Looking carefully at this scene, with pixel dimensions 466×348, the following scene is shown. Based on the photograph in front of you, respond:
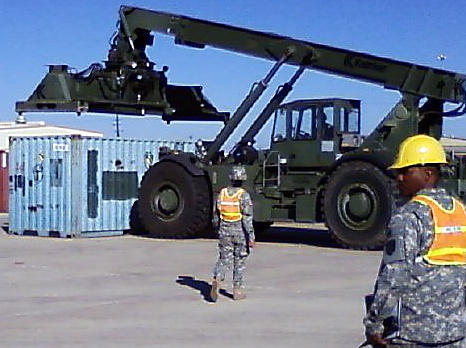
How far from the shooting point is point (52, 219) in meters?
23.4

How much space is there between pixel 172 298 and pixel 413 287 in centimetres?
A: 829

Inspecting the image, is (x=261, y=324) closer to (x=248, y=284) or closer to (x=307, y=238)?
(x=248, y=284)

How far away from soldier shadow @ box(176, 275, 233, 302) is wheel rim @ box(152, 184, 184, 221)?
6.94 metres

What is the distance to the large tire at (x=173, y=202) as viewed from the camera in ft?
71.3

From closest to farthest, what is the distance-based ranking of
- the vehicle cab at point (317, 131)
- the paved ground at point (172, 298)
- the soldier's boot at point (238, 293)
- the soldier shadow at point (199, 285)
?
the paved ground at point (172, 298)
the soldier's boot at point (238, 293)
the soldier shadow at point (199, 285)
the vehicle cab at point (317, 131)

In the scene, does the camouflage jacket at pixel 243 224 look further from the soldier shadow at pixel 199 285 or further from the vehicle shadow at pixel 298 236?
the vehicle shadow at pixel 298 236

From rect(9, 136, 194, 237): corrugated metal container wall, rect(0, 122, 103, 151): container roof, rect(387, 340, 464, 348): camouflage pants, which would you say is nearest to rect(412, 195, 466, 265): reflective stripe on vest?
rect(387, 340, 464, 348): camouflage pants

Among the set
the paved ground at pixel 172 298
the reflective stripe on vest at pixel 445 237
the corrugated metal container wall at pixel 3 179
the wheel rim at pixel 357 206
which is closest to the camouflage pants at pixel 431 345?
the reflective stripe on vest at pixel 445 237

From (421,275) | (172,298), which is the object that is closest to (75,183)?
(172,298)

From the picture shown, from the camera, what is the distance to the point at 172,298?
12.8 m

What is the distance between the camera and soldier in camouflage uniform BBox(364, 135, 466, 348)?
4777 millimetres

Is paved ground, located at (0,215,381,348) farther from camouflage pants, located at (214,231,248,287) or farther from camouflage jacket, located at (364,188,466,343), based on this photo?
camouflage jacket, located at (364,188,466,343)

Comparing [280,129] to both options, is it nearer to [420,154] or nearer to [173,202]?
[173,202]

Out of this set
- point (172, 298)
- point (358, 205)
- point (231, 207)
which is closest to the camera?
point (231, 207)
